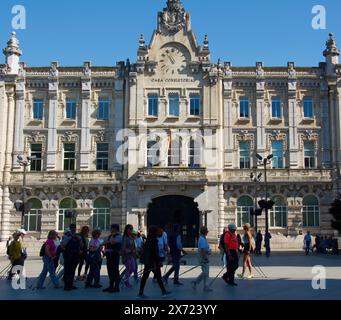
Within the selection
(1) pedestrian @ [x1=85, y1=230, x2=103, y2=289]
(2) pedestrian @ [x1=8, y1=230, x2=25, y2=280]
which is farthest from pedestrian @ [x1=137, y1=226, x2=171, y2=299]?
(2) pedestrian @ [x1=8, y1=230, x2=25, y2=280]

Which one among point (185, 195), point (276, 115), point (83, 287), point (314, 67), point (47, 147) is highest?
point (314, 67)

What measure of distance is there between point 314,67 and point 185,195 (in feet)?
54.7

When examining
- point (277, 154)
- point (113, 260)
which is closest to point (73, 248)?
point (113, 260)

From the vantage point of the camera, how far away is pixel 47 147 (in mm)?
46125

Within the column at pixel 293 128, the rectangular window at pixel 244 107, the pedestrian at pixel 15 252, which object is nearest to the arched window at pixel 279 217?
the column at pixel 293 128

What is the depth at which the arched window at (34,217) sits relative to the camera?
44850 millimetres

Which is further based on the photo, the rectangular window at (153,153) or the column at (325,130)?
the column at (325,130)

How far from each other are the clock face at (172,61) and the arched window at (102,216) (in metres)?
12.9

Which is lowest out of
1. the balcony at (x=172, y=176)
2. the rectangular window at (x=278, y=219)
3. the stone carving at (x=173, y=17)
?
the rectangular window at (x=278, y=219)

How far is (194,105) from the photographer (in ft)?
151

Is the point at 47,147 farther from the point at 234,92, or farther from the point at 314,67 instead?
the point at 314,67

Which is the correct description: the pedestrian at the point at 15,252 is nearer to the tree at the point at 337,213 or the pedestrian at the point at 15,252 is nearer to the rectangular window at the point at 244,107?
the tree at the point at 337,213
